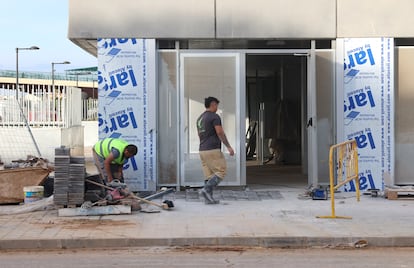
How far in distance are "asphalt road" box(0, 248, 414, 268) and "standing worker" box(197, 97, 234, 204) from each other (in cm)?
279

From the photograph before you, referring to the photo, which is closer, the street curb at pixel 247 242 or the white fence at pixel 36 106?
the street curb at pixel 247 242

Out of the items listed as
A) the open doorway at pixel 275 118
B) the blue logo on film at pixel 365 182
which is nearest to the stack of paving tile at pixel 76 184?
the blue logo on film at pixel 365 182

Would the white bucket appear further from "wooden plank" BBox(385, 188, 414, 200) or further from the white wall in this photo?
the white wall

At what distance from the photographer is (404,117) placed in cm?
1194

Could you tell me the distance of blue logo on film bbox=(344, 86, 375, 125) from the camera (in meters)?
11.7


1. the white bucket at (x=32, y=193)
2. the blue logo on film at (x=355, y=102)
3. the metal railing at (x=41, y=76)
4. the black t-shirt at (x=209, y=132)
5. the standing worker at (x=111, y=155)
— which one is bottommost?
the white bucket at (x=32, y=193)

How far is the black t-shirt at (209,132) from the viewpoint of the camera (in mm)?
10070

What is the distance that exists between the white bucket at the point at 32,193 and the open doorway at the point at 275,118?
20.4ft

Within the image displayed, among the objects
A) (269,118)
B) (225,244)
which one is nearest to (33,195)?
(225,244)

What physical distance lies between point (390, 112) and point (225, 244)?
19.1 ft

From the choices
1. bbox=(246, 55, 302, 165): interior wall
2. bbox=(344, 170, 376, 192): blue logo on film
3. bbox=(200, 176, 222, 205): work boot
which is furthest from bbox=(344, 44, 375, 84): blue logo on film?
bbox=(246, 55, 302, 165): interior wall

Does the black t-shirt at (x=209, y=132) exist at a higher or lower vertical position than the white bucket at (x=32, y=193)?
higher

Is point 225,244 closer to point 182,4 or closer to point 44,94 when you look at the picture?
point 182,4

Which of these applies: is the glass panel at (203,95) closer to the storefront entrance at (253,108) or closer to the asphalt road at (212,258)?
the storefront entrance at (253,108)
